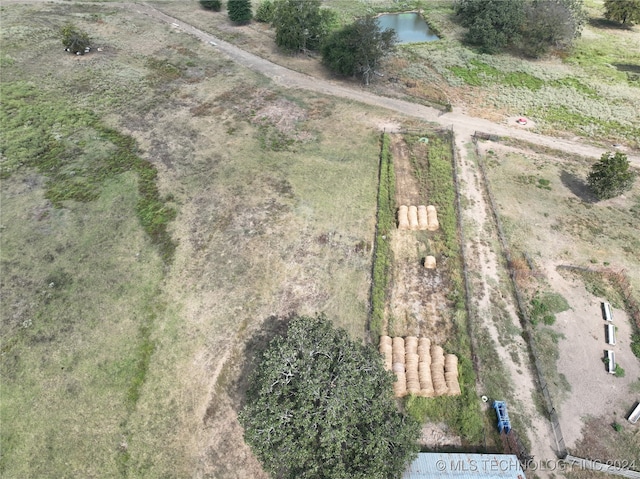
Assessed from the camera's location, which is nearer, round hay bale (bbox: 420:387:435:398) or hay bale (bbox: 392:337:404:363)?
round hay bale (bbox: 420:387:435:398)

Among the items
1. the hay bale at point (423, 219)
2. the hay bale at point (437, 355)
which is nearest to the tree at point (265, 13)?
the hay bale at point (423, 219)

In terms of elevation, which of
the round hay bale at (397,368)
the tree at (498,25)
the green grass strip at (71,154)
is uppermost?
the tree at (498,25)

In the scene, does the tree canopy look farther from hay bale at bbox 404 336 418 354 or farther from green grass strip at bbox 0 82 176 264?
green grass strip at bbox 0 82 176 264

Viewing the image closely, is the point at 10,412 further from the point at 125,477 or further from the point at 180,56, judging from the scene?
the point at 180,56

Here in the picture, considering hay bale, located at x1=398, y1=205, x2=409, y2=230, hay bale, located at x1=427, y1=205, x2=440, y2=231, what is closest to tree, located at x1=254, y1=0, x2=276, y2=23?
hay bale, located at x1=398, y1=205, x2=409, y2=230

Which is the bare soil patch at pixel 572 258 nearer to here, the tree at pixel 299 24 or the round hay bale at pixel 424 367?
the round hay bale at pixel 424 367
